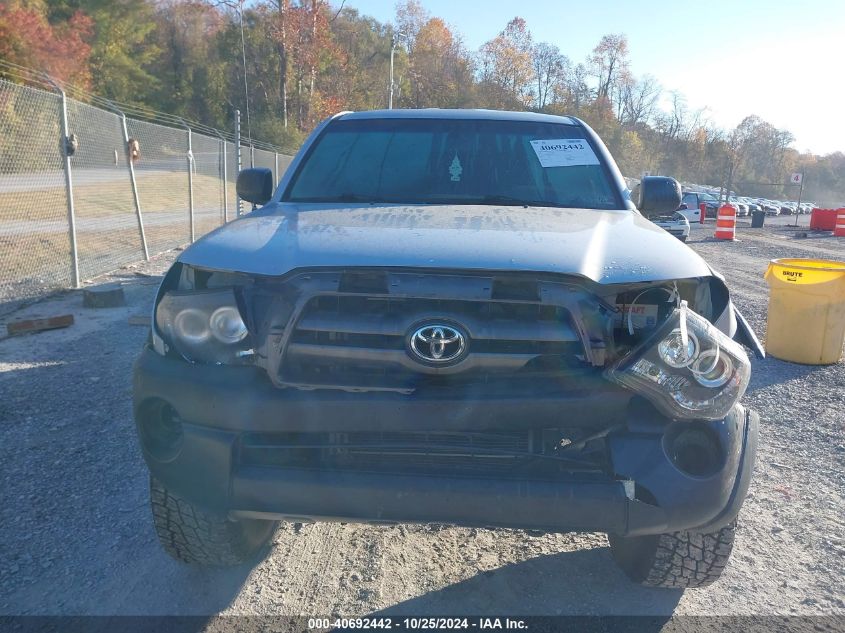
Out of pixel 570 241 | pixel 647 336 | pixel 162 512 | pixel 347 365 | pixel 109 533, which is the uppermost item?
pixel 570 241

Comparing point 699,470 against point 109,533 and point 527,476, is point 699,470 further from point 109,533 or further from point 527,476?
point 109,533

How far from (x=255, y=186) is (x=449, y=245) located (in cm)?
193

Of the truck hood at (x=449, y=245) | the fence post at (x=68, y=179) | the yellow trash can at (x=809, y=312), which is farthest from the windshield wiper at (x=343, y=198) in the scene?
the fence post at (x=68, y=179)

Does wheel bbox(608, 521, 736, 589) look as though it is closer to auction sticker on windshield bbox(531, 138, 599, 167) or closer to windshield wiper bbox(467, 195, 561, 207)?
windshield wiper bbox(467, 195, 561, 207)

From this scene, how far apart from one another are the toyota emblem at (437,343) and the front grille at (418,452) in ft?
0.81

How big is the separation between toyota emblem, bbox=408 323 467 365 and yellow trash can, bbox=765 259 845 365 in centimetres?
552

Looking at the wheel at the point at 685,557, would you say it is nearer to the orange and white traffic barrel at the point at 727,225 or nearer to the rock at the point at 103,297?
the rock at the point at 103,297

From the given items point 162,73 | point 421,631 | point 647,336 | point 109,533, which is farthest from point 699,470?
point 162,73

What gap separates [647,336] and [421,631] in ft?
4.35

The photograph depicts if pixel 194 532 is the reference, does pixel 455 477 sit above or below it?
above

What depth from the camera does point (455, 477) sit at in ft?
7.47

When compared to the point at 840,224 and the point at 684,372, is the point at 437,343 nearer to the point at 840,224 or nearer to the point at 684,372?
the point at 684,372

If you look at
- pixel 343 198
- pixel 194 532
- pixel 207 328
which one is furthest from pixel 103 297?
pixel 207 328

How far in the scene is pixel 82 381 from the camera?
18.0ft
